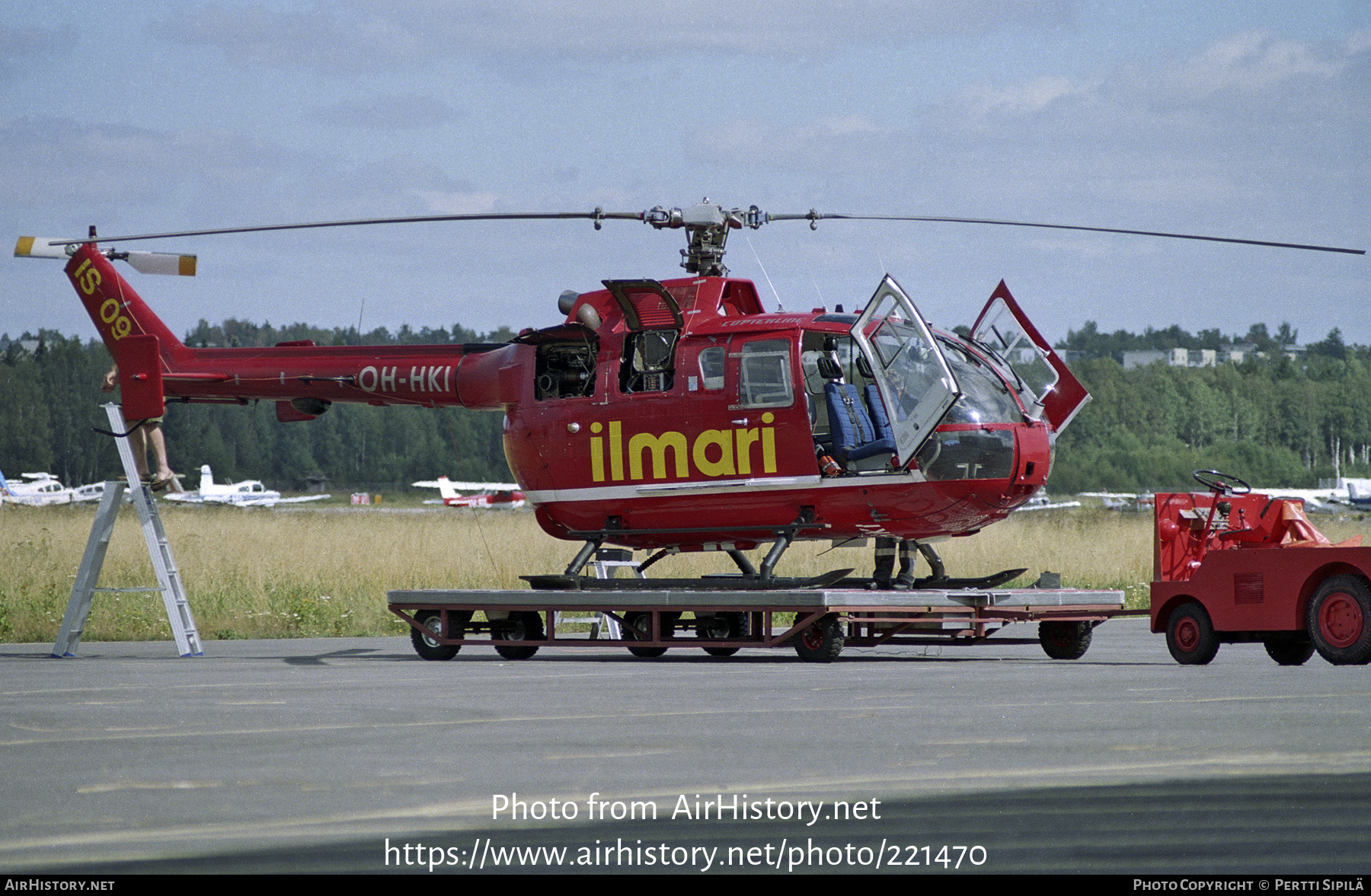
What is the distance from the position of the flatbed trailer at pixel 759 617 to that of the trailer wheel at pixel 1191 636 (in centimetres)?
63

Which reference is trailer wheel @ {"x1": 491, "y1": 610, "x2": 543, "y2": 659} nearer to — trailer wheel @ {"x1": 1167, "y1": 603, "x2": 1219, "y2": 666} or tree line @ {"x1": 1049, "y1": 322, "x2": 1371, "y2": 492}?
trailer wheel @ {"x1": 1167, "y1": 603, "x2": 1219, "y2": 666}

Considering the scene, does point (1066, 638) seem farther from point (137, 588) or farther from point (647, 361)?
point (137, 588)

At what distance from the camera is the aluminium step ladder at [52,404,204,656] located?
47.3 ft

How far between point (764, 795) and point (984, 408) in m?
8.33

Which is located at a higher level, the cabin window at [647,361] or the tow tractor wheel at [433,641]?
the cabin window at [647,361]

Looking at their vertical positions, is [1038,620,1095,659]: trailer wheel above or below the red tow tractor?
→ below

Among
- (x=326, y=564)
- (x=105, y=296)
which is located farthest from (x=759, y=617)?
(x=326, y=564)

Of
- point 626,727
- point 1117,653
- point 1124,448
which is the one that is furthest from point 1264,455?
point 626,727

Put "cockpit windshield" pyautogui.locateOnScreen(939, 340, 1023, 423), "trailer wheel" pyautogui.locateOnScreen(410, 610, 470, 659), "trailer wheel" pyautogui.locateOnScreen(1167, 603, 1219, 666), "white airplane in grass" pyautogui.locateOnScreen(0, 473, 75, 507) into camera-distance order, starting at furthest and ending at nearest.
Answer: "white airplane in grass" pyautogui.locateOnScreen(0, 473, 75, 507)
"trailer wheel" pyautogui.locateOnScreen(410, 610, 470, 659)
"cockpit windshield" pyautogui.locateOnScreen(939, 340, 1023, 423)
"trailer wheel" pyautogui.locateOnScreen(1167, 603, 1219, 666)

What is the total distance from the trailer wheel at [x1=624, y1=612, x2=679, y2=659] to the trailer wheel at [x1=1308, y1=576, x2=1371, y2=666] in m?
5.37

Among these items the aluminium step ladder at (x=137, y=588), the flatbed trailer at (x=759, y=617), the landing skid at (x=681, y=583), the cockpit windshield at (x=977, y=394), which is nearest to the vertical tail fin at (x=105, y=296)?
the aluminium step ladder at (x=137, y=588)

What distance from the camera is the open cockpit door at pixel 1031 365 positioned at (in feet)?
46.7

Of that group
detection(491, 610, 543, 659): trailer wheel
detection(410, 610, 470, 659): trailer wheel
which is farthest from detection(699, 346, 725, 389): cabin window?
detection(410, 610, 470, 659): trailer wheel

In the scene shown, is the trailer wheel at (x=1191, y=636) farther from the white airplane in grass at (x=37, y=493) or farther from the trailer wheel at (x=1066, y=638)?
the white airplane in grass at (x=37, y=493)
